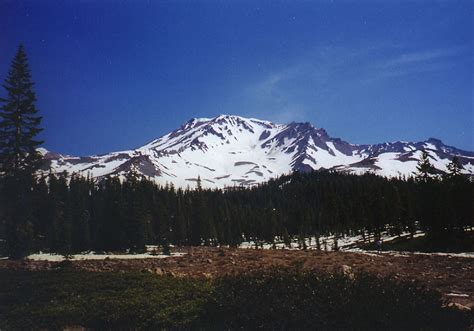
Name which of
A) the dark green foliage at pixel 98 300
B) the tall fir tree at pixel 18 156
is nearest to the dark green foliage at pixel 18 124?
the tall fir tree at pixel 18 156

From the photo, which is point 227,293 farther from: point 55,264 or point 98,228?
point 98,228

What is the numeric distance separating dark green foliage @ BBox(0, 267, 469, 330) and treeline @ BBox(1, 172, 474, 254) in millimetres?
17345

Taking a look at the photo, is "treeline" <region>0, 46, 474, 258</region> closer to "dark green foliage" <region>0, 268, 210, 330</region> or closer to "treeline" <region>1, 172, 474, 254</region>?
"treeline" <region>1, 172, 474, 254</region>

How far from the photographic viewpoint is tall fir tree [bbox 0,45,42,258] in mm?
26719

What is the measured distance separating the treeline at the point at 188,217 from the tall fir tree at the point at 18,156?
491 millimetres

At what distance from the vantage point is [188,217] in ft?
292

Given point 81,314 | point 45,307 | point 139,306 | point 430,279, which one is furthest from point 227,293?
point 430,279

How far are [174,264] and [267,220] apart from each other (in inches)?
3210

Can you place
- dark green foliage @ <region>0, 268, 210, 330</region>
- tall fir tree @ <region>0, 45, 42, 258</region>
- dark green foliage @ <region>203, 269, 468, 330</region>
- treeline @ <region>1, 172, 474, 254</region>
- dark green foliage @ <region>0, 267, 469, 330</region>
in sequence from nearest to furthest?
dark green foliage @ <region>203, 269, 468, 330</region>, dark green foliage @ <region>0, 267, 469, 330</region>, dark green foliage @ <region>0, 268, 210, 330</region>, tall fir tree @ <region>0, 45, 42, 258</region>, treeline @ <region>1, 172, 474, 254</region>

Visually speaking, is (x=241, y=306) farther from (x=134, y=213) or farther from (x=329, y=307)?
(x=134, y=213)

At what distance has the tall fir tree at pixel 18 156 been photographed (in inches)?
1052

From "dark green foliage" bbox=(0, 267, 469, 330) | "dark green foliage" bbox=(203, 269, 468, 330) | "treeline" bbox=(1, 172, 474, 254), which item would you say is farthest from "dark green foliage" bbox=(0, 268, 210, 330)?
"treeline" bbox=(1, 172, 474, 254)

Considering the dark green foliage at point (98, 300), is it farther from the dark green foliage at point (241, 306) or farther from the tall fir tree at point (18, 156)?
the tall fir tree at point (18, 156)

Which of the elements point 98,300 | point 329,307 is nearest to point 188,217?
point 98,300
